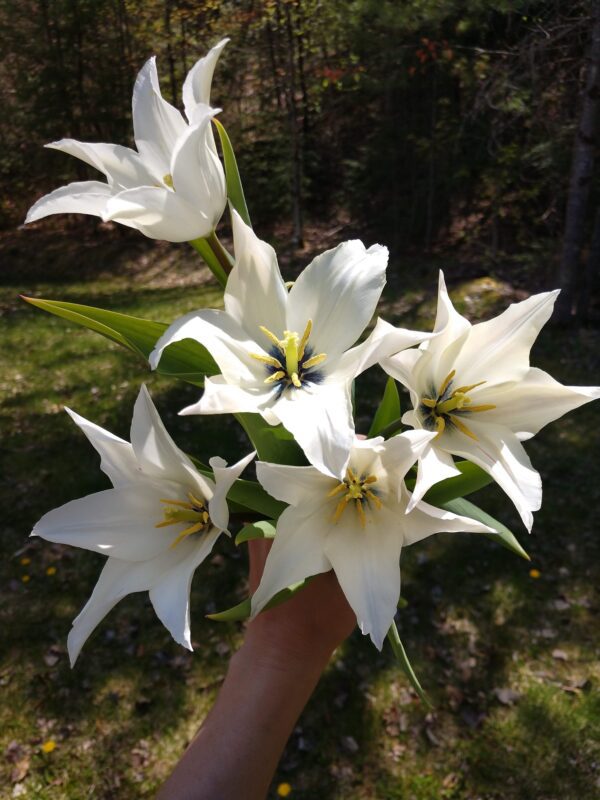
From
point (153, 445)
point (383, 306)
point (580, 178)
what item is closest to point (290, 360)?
point (153, 445)

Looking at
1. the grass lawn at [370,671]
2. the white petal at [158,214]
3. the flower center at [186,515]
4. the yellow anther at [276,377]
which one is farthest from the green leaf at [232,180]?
the grass lawn at [370,671]

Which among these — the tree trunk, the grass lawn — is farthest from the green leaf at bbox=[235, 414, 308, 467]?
the tree trunk

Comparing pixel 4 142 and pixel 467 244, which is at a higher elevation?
pixel 4 142

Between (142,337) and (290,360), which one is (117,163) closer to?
(142,337)

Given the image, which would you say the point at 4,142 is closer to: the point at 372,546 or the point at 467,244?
the point at 467,244

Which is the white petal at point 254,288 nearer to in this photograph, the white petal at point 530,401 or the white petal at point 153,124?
the white petal at point 153,124

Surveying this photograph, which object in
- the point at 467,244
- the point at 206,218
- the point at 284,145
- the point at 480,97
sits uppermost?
the point at 206,218

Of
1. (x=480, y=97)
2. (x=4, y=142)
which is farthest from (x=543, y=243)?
(x=4, y=142)
